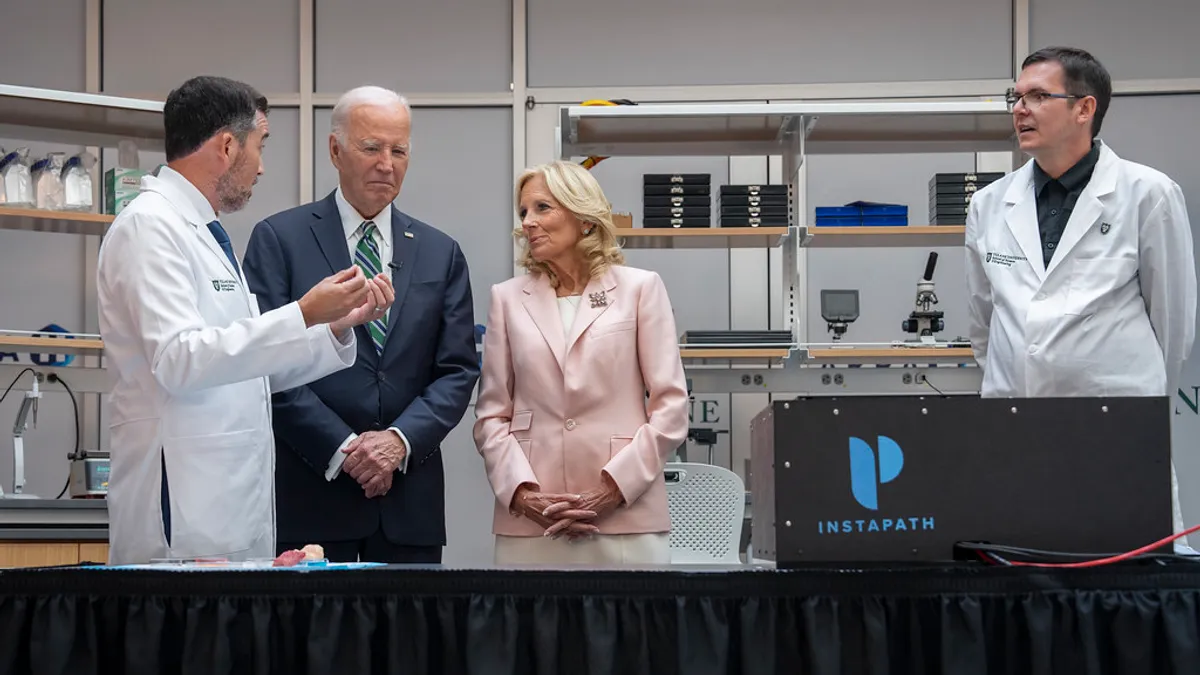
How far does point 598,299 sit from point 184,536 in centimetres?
100

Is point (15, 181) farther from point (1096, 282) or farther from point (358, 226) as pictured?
point (1096, 282)

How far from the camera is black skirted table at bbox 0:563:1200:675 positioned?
164 centimetres

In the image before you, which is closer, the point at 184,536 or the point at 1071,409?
the point at 1071,409

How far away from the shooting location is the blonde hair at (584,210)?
271cm

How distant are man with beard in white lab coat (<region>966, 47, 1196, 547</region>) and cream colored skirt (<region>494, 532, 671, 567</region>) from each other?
0.78 m

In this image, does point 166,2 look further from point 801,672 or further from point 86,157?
point 801,672

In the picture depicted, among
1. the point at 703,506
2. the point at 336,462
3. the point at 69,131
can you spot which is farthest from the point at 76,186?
the point at 703,506

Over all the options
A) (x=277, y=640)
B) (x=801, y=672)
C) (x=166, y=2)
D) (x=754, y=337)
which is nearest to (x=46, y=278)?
(x=166, y=2)

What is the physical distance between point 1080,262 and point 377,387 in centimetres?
144

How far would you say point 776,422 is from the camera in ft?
5.48

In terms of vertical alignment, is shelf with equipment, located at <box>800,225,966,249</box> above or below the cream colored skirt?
above

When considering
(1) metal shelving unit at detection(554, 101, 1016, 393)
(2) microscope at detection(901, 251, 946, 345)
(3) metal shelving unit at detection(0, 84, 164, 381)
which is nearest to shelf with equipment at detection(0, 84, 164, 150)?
(3) metal shelving unit at detection(0, 84, 164, 381)

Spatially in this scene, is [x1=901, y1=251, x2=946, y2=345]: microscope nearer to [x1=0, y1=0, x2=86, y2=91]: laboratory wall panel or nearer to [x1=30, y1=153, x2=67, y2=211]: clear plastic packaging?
[x1=30, y1=153, x2=67, y2=211]: clear plastic packaging

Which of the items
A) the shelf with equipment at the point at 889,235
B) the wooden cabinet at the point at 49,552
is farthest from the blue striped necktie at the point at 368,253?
the shelf with equipment at the point at 889,235
